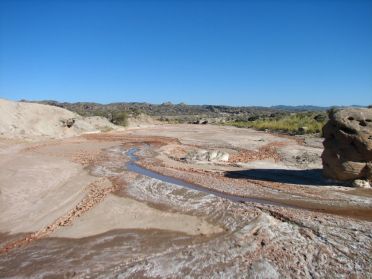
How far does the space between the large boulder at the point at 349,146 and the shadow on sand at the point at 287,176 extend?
0.61 m

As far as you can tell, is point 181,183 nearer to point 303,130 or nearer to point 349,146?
point 349,146

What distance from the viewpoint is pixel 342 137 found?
16438 mm

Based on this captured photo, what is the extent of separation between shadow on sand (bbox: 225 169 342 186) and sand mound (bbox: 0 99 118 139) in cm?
2489

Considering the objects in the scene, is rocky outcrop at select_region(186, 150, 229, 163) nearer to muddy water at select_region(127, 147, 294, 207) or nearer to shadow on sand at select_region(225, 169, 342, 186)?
muddy water at select_region(127, 147, 294, 207)

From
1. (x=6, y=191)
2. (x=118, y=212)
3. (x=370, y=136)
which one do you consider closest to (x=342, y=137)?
(x=370, y=136)

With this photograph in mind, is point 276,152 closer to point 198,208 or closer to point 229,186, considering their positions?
point 229,186

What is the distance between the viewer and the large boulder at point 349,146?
15719 mm

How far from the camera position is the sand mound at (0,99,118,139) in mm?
37500

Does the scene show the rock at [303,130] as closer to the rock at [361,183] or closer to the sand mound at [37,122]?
the sand mound at [37,122]

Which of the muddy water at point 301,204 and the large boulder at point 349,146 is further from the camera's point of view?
the large boulder at point 349,146

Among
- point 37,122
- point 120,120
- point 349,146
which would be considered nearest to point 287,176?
point 349,146

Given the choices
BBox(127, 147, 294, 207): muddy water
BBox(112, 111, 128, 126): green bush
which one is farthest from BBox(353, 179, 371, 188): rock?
BBox(112, 111, 128, 126): green bush

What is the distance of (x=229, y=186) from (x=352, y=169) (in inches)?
203

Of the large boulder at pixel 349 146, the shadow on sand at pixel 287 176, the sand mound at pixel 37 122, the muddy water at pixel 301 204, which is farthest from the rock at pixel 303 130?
the muddy water at pixel 301 204
